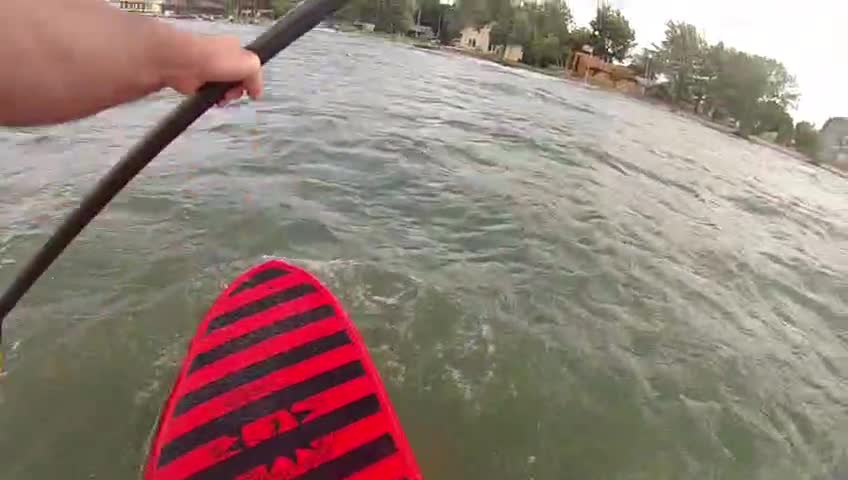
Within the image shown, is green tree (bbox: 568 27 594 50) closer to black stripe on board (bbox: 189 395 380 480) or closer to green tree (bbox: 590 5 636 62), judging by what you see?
green tree (bbox: 590 5 636 62)

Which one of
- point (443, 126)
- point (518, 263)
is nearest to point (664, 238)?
point (518, 263)

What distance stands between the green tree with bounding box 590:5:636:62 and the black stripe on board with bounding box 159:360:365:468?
78960 millimetres

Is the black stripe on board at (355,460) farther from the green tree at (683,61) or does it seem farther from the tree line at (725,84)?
the green tree at (683,61)

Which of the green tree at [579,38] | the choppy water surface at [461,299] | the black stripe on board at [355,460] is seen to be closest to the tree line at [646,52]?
the green tree at [579,38]

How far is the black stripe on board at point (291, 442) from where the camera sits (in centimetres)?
342

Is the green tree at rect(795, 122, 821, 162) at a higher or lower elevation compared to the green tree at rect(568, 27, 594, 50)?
lower

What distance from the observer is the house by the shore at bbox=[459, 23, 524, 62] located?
2802 inches

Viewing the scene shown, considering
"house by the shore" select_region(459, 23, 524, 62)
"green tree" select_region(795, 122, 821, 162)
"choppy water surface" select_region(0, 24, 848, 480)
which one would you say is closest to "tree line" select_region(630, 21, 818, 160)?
"green tree" select_region(795, 122, 821, 162)

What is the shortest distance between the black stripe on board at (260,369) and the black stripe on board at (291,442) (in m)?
0.44

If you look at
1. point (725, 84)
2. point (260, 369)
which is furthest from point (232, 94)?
point (725, 84)

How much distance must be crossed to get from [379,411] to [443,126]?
12769mm

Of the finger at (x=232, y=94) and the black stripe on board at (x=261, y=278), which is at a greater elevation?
the finger at (x=232, y=94)

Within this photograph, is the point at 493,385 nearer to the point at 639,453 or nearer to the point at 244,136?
the point at 639,453

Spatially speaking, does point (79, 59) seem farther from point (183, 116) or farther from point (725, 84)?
point (725, 84)
